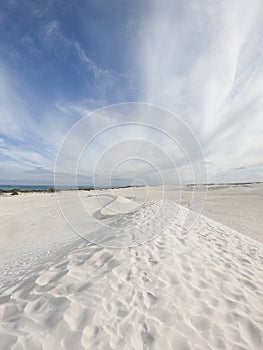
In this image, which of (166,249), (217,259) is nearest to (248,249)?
(217,259)

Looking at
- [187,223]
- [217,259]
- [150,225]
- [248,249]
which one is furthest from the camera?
[187,223]

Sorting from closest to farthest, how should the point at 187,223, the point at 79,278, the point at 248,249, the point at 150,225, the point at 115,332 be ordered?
the point at 115,332 < the point at 79,278 < the point at 248,249 < the point at 150,225 < the point at 187,223

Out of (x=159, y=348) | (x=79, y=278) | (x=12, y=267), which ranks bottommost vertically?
(x=12, y=267)

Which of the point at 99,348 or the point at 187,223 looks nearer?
the point at 99,348

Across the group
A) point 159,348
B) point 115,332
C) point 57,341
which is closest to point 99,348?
point 115,332

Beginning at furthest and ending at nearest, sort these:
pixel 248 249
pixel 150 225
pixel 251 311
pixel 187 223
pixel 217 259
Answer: pixel 187 223, pixel 150 225, pixel 248 249, pixel 217 259, pixel 251 311

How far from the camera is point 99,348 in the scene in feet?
8.55

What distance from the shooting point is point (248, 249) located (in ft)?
20.7

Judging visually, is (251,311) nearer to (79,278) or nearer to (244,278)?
(244,278)

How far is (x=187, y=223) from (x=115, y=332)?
5.77m

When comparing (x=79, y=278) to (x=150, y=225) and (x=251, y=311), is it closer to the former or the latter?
(x=251, y=311)

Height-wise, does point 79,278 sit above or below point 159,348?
above

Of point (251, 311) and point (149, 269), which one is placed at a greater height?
point (149, 269)

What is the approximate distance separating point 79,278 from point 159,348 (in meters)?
2.05
